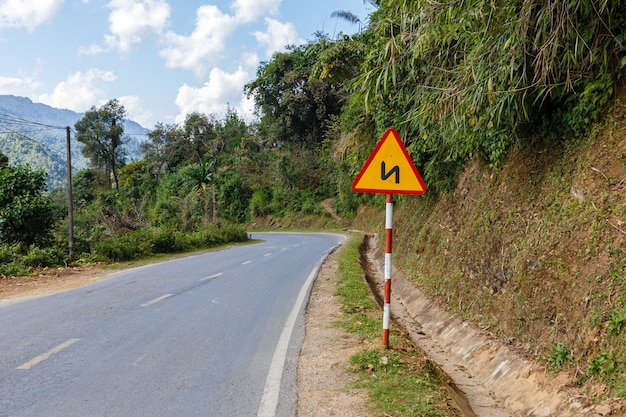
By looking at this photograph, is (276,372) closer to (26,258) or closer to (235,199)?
(26,258)

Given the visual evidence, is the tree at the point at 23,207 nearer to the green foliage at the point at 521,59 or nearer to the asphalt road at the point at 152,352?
the asphalt road at the point at 152,352

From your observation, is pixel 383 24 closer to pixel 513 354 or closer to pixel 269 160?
pixel 513 354

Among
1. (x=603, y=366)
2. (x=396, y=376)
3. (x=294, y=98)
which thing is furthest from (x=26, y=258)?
(x=294, y=98)

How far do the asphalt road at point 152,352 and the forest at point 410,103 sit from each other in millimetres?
3458

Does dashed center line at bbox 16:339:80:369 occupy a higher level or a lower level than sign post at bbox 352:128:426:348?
lower

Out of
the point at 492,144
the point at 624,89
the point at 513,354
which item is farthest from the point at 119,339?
the point at 624,89

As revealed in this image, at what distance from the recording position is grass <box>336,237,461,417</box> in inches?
146

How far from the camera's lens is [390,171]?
525 cm

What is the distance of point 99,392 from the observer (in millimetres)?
4117

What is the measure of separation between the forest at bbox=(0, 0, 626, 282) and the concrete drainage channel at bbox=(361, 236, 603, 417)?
2.71 meters

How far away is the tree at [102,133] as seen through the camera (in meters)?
49.7

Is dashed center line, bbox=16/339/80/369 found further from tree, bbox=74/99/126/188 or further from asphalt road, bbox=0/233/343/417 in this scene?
tree, bbox=74/99/126/188

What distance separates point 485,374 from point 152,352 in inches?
151

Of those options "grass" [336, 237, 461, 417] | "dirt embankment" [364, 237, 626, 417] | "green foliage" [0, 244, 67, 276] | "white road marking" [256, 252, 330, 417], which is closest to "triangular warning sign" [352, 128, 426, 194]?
"grass" [336, 237, 461, 417]
